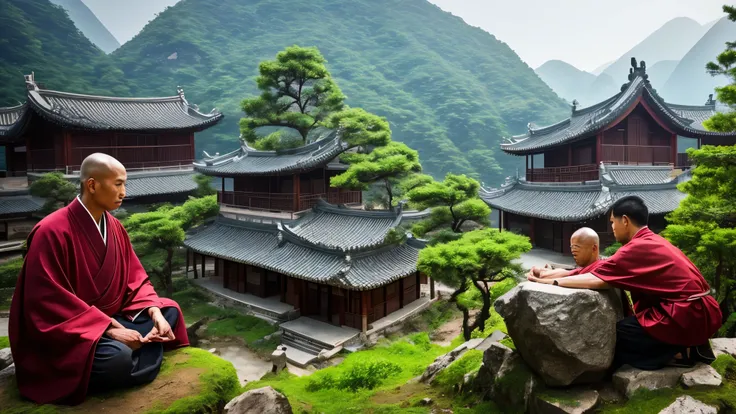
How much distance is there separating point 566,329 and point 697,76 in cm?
11977

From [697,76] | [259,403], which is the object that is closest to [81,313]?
[259,403]

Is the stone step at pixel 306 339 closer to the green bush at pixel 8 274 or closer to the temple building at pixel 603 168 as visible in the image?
the green bush at pixel 8 274

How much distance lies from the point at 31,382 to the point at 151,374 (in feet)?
3.02

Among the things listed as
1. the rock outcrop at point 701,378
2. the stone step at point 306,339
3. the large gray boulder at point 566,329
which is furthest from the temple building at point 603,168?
the large gray boulder at point 566,329

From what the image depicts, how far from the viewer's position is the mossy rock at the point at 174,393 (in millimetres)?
3656

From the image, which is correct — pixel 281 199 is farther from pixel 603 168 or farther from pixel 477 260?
pixel 603 168

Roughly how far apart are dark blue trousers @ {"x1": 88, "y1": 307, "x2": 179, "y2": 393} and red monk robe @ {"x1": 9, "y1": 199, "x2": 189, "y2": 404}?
0.26ft

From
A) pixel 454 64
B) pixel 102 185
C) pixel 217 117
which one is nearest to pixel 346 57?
pixel 454 64

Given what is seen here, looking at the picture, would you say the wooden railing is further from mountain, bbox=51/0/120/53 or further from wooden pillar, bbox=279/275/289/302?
mountain, bbox=51/0/120/53

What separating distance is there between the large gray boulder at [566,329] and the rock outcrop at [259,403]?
95.4 inches

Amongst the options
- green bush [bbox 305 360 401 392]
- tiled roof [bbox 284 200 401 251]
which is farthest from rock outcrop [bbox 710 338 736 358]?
tiled roof [bbox 284 200 401 251]

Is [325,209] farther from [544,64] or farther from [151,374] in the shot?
[544,64]

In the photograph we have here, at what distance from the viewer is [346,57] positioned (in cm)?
8081

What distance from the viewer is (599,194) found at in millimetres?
19781
